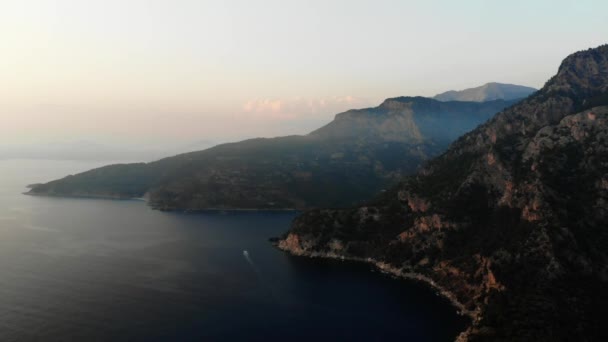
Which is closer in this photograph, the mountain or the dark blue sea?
the mountain

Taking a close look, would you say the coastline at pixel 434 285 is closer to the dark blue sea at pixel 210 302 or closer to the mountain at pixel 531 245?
the mountain at pixel 531 245

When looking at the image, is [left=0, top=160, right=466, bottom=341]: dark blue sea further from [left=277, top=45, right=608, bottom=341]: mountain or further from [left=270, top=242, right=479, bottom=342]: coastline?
[left=277, top=45, right=608, bottom=341]: mountain

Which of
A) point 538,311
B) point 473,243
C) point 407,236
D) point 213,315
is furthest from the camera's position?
point 407,236

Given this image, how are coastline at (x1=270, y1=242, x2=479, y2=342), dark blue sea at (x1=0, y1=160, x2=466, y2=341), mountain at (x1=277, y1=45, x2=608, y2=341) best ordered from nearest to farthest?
mountain at (x1=277, y1=45, x2=608, y2=341), dark blue sea at (x1=0, y1=160, x2=466, y2=341), coastline at (x1=270, y1=242, x2=479, y2=342)

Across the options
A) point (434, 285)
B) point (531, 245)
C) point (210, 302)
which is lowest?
point (434, 285)

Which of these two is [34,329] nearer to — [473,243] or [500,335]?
A: [500,335]

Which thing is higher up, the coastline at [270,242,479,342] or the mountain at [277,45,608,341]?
the mountain at [277,45,608,341]

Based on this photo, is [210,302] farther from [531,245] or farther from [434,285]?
[531,245]

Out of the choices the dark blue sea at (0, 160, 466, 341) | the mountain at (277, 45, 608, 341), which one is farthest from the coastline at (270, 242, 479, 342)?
the dark blue sea at (0, 160, 466, 341)

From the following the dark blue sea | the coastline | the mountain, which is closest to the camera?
the mountain

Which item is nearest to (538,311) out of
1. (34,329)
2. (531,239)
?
(531,239)

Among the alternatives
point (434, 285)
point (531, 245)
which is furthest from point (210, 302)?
point (531, 245)
